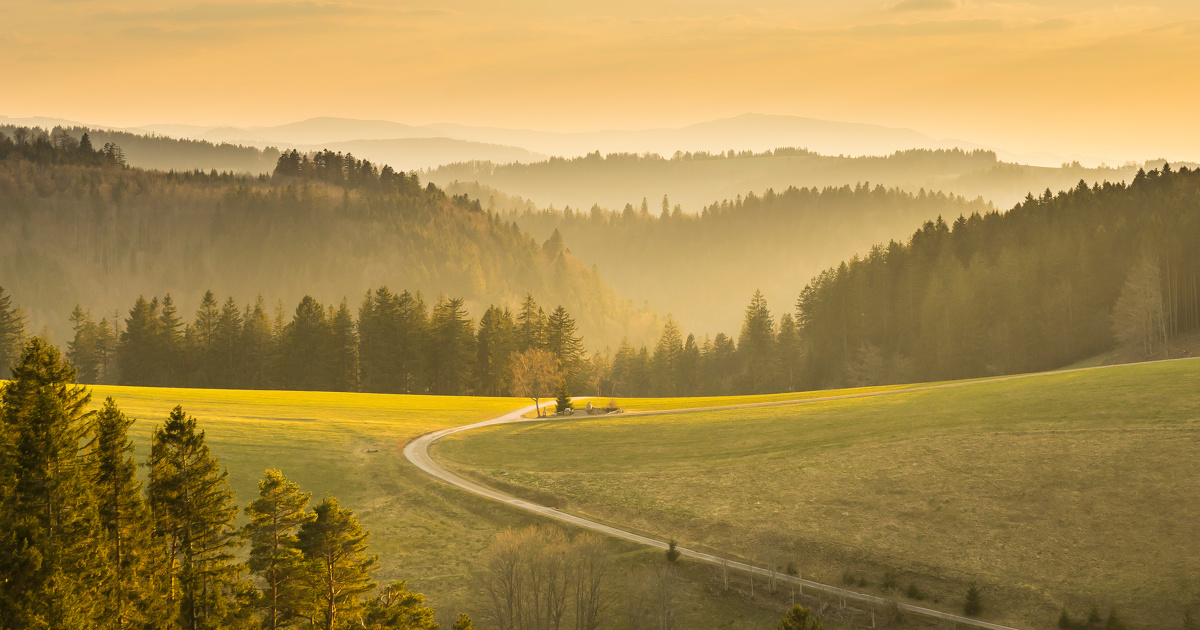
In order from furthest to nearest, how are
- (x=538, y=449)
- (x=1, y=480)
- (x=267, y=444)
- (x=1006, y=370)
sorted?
(x=1006, y=370)
(x=538, y=449)
(x=267, y=444)
(x=1, y=480)

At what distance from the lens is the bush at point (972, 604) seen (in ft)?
112

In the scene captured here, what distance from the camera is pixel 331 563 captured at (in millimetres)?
26891

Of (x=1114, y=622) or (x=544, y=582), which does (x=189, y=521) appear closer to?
(x=544, y=582)

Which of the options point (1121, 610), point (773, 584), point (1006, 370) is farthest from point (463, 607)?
point (1006, 370)

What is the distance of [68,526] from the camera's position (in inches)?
790

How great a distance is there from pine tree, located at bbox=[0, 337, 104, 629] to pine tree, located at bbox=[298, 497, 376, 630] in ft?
23.7

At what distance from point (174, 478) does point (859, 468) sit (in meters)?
37.3

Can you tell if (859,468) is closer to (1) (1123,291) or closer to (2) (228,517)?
(2) (228,517)

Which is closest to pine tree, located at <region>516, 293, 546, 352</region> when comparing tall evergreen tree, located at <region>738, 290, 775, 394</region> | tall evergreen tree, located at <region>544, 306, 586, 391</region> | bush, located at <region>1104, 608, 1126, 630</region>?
tall evergreen tree, located at <region>544, 306, 586, 391</region>

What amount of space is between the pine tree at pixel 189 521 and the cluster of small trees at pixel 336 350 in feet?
275

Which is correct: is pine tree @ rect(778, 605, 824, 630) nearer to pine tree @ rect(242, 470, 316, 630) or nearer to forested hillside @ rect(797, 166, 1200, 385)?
pine tree @ rect(242, 470, 316, 630)

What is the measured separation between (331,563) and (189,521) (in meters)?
4.79

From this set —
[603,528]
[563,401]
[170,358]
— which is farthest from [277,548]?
[170,358]

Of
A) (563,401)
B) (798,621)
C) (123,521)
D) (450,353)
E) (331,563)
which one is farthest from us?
(450,353)
